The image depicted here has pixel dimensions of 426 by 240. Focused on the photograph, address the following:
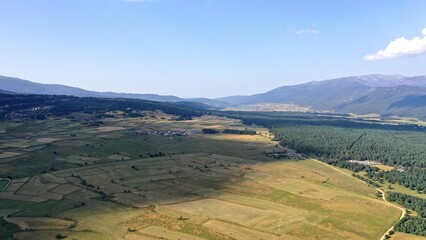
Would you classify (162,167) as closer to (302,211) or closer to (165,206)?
(165,206)

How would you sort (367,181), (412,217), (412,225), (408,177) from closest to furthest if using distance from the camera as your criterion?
(412,225)
(412,217)
(367,181)
(408,177)

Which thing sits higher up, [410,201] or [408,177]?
[408,177]

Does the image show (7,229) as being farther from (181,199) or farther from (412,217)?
(412,217)

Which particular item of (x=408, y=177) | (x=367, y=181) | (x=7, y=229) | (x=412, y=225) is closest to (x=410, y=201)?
(x=412, y=225)

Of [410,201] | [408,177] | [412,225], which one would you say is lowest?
[412,225]

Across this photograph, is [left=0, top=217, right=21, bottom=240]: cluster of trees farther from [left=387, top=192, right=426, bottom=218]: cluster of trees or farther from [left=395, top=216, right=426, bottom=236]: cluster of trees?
[left=387, top=192, right=426, bottom=218]: cluster of trees

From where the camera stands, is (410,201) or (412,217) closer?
(412,217)

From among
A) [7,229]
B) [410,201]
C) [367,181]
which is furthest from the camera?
[367,181]

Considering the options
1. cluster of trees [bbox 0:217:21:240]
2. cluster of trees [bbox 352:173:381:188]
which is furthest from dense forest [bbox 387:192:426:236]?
cluster of trees [bbox 0:217:21:240]

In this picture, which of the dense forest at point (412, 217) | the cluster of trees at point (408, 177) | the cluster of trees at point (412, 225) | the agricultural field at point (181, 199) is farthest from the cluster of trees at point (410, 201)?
the cluster of trees at point (408, 177)
